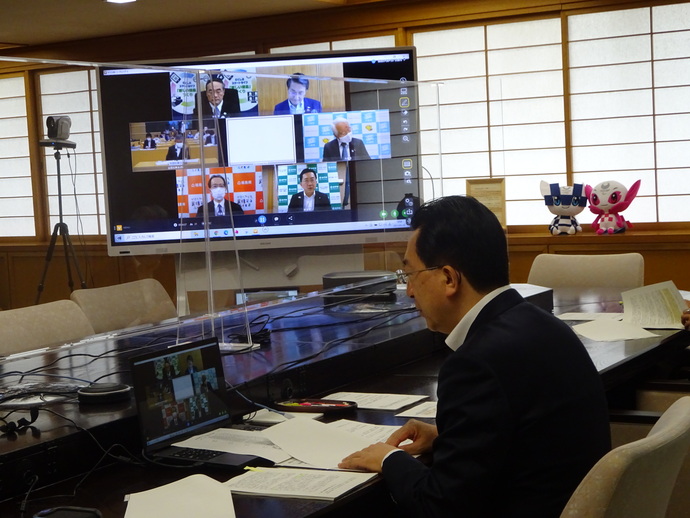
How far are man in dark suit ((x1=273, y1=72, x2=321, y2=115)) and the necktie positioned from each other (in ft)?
0.53

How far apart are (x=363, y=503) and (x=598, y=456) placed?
43cm

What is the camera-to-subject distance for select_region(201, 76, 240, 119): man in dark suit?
98.7 inches

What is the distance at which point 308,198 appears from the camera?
3.10 m

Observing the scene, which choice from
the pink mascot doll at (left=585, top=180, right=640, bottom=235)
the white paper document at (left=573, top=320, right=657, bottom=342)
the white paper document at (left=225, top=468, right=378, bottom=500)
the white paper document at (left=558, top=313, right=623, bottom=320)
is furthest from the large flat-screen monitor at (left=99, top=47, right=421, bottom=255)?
the pink mascot doll at (left=585, top=180, right=640, bottom=235)

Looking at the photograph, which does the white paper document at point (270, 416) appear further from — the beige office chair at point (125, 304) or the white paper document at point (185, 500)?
the beige office chair at point (125, 304)

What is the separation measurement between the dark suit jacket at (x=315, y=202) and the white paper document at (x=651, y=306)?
1.16 meters

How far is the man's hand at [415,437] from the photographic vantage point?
5.65 feet

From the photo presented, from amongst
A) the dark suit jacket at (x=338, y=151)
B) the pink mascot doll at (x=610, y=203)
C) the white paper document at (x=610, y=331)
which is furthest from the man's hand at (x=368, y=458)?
the pink mascot doll at (x=610, y=203)

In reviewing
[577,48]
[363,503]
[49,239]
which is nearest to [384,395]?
[363,503]

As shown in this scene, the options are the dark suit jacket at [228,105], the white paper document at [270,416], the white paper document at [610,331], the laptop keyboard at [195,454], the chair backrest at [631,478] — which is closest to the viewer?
the chair backrest at [631,478]

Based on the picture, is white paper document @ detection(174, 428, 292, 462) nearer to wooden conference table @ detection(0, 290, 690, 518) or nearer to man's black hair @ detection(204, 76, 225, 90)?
wooden conference table @ detection(0, 290, 690, 518)

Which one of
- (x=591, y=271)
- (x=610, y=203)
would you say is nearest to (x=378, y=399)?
(x=591, y=271)

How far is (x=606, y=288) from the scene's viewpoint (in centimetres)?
415

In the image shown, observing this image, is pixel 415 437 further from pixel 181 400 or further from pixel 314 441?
pixel 181 400
